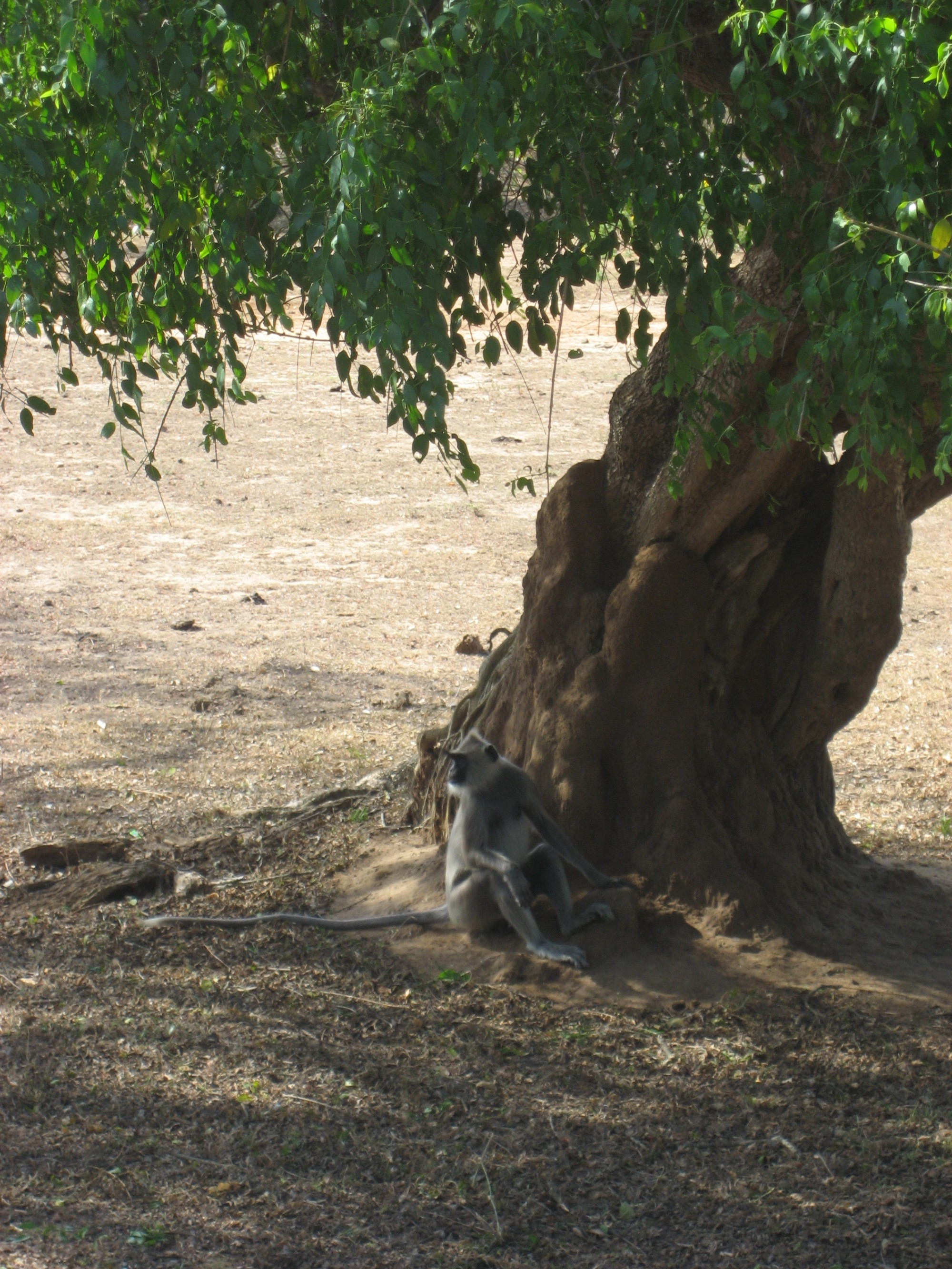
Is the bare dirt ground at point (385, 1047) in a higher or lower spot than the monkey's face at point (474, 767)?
lower

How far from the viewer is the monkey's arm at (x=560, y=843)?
5.27m

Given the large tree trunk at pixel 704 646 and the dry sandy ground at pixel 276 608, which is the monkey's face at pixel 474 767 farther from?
the dry sandy ground at pixel 276 608

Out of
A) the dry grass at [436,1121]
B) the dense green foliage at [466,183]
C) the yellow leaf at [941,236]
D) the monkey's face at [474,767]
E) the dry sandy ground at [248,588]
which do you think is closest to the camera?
the yellow leaf at [941,236]

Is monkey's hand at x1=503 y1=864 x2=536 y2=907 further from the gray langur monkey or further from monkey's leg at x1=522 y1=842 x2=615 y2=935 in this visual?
monkey's leg at x1=522 y1=842 x2=615 y2=935

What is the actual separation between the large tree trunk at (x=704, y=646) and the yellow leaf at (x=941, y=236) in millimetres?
Answer: 2180

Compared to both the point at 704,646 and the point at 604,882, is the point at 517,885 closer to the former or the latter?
the point at 604,882

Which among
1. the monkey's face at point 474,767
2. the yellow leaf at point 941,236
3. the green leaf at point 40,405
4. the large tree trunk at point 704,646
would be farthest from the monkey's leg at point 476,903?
the yellow leaf at point 941,236

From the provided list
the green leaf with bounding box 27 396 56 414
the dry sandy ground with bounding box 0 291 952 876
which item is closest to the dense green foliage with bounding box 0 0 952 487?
the green leaf with bounding box 27 396 56 414

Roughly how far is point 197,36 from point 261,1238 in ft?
10.5

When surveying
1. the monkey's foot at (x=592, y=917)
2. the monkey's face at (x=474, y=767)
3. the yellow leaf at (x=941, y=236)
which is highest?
the yellow leaf at (x=941, y=236)

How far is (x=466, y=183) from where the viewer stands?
12.2 feet

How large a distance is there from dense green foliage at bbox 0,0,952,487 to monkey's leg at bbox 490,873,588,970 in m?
2.08

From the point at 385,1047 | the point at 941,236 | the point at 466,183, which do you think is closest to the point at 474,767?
the point at 385,1047

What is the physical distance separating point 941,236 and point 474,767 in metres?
3.20
